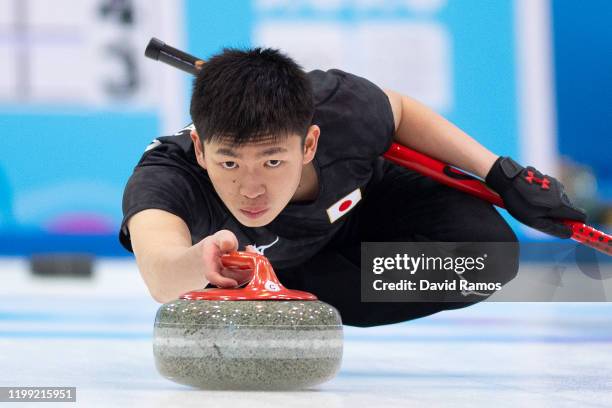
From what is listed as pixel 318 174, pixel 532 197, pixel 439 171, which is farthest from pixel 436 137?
pixel 318 174

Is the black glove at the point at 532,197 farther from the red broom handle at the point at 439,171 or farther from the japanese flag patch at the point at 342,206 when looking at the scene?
the japanese flag patch at the point at 342,206

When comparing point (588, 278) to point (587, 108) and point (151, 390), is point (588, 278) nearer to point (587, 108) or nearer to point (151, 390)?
point (151, 390)

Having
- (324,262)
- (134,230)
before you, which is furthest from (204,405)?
(324,262)

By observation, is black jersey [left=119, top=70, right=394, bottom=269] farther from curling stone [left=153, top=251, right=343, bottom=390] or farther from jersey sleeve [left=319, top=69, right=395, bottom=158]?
curling stone [left=153, top=251, right=343, bottom=390]

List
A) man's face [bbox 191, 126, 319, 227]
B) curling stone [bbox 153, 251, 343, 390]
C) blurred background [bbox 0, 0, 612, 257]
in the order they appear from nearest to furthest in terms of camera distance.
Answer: curling stone [bbox 153, 251, 343, 390] < man's face [bbox 191, 126, 319, 227] < blurred background [bbox 0, 0, 612, 257]

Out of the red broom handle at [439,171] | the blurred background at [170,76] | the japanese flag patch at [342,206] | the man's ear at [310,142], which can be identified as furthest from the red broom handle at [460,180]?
the blurred background at [170,76]

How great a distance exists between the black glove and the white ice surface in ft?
0.85

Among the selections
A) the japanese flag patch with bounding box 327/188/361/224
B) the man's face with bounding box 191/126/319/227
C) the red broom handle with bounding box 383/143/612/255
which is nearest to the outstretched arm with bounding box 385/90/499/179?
the red broom handle with bounding box 383/143/612/255

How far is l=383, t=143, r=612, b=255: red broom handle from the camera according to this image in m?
1.98

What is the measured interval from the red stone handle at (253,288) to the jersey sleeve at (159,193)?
0.36 meters

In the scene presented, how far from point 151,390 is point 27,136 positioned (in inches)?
175

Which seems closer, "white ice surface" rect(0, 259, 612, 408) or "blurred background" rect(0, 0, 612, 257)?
A: "white ice surface" rect(0, 259, 612, 408)

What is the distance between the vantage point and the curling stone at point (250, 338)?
1.19m

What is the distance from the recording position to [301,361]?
1.22 metres
